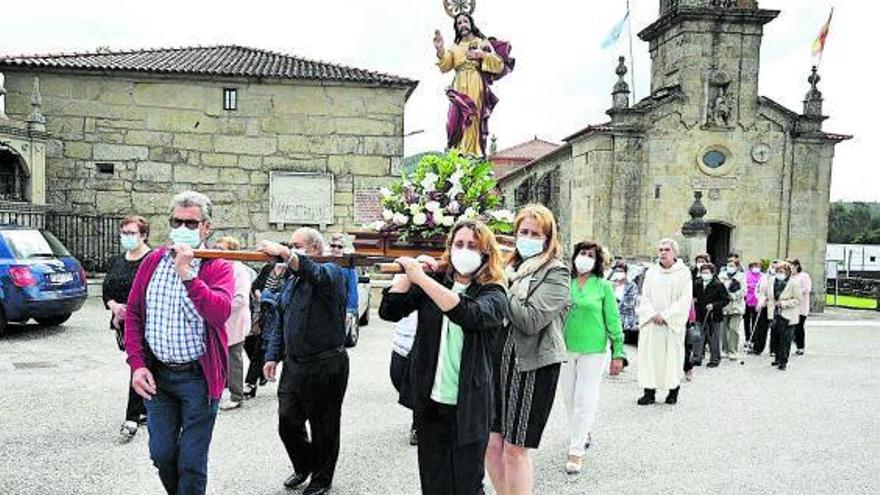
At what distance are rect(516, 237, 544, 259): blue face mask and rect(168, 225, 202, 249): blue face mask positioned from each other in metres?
1.79

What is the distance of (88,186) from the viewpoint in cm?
1756

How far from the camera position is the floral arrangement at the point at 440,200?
6.11 metres

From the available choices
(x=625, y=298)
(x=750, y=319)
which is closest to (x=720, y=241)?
(x=750, y=319)

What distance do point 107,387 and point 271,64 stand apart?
12997mm

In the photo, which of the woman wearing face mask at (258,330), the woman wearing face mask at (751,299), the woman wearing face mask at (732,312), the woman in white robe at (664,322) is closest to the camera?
the woman wearing face mask at (258,330)

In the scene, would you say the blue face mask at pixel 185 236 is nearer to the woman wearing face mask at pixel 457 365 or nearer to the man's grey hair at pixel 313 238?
the woman wearing face mask at pixel 457 365

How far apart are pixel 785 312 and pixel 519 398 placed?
853cm

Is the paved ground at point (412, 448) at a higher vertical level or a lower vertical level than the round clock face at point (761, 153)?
lower

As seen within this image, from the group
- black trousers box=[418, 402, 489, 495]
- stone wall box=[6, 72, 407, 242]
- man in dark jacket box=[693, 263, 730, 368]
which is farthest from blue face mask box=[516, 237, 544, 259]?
stone wall box=[6, 72, 407, 242]

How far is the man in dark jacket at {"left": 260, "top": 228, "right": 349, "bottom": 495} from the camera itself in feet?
15.0

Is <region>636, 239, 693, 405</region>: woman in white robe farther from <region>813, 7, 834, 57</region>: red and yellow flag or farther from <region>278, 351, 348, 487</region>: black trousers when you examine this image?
<region>813, 7, 834, 57</region>: red and yellow flag

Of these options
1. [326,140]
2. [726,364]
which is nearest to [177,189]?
[326,140]

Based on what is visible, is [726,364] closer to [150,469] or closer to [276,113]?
[150,469]

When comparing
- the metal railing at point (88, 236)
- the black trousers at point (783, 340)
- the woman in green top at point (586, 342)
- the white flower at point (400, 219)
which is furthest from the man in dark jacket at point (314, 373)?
the metal railing at point (88, 236)
